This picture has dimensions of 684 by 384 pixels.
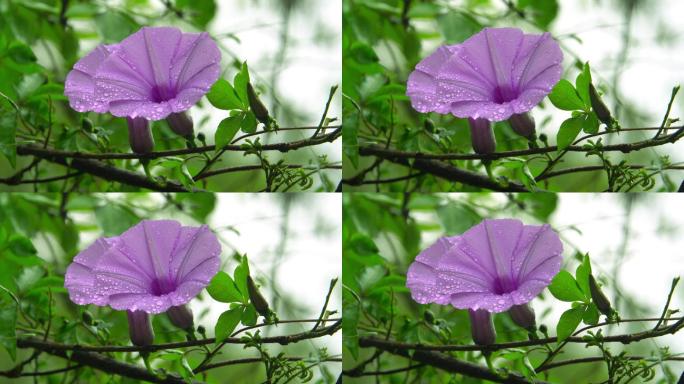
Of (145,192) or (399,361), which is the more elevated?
(145,192)

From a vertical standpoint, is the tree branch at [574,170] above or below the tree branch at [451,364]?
above

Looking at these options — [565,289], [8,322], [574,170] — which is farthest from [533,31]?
[8,322]

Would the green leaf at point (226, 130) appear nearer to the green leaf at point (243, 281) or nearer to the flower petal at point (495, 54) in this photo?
the green leaf at point (243, 281)

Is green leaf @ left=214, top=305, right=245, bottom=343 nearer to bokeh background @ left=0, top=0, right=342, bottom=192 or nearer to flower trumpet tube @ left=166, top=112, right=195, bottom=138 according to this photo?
bokeh background @ left=0, top=0, right=342, bottom=192

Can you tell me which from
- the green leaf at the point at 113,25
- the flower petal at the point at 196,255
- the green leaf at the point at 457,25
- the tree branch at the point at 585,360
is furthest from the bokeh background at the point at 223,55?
the tree branch at the point at 585,360

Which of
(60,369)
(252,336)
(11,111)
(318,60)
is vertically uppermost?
(318,60)

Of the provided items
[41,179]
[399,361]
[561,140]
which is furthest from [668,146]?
[41,179]

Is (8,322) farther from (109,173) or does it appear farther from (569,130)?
(569,130)

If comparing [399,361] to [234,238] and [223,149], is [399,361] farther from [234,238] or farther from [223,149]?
[223,149]
